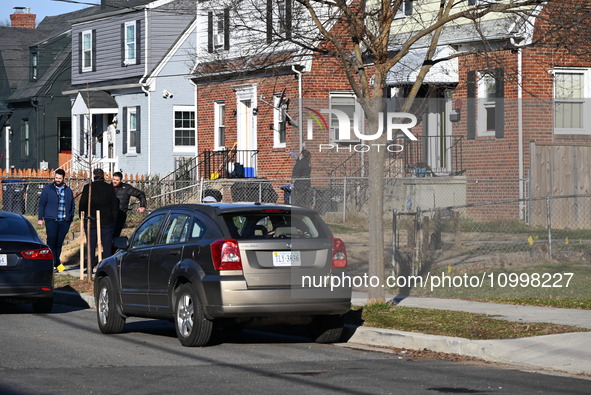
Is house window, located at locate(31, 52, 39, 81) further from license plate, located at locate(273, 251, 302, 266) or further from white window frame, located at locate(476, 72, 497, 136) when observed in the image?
license plate, located at locate(273, 251, 302, 266)

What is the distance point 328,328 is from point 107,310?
307cm

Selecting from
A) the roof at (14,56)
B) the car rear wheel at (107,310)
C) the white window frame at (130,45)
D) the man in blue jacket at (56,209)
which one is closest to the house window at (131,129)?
the white window frame at (130,45)

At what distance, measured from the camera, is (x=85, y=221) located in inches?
802

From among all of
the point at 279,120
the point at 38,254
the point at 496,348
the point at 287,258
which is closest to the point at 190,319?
the point at 287,258

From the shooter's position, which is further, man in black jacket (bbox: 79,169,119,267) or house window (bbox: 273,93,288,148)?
house window (bbox: 273,93,288,148)

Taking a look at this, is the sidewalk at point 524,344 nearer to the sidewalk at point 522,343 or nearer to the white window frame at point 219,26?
the sidewalk at point 522,343

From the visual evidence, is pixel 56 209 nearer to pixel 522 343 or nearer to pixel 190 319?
pixel 190 319

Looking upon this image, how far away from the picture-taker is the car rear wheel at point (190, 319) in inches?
443

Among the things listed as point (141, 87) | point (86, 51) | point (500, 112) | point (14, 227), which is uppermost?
point (86, 51)

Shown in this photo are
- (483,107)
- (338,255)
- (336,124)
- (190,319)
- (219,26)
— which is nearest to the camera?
(190,319)

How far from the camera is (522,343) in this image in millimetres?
10578

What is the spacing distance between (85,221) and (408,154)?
417 inches

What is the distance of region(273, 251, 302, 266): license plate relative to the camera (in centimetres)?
1122

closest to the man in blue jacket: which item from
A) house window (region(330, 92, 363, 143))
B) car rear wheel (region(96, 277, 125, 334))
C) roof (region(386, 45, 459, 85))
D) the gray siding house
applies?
car rear wheel (region(96, 277, 125, 334))
